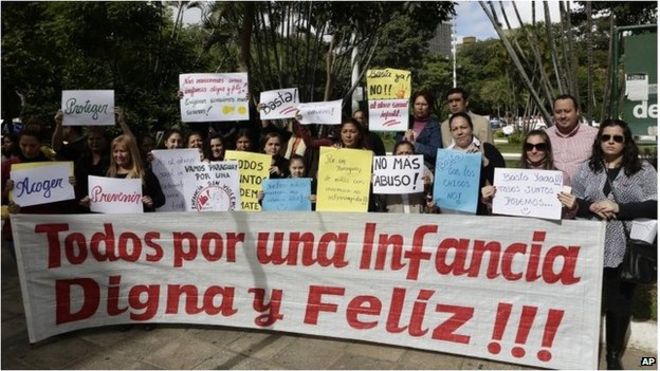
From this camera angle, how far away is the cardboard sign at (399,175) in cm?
394

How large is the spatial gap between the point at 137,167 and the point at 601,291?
3.39 metres

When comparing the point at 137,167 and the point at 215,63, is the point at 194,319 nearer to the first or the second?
the point at 137,167

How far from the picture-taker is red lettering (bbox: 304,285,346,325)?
3.96m

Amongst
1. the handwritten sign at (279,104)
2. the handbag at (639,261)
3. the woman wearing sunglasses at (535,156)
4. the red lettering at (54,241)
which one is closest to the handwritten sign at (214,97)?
the handwritten sign at (279,104)

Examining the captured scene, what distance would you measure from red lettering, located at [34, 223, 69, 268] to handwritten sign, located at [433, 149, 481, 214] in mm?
2774

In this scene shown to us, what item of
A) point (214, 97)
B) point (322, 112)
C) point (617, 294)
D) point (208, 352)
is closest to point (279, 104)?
point (322, 112)

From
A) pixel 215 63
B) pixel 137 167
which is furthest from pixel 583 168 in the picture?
pixel 215 63

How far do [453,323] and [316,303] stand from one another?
0.98 meters

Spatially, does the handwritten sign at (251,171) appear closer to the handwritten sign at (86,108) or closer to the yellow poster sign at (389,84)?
the handwritten sign at (86,108)

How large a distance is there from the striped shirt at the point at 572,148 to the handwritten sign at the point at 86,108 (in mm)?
3629

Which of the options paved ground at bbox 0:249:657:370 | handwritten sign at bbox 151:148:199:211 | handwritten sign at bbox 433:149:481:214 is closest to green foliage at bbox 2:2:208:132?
handwritten sign at bbox 151:148:199:211

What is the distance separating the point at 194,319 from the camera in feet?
13.9

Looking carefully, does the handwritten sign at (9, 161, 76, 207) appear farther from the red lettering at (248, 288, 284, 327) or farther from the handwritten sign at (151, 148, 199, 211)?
the red lettering at (248, 288, 284, 327)

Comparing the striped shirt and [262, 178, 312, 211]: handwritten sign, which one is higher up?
the striped shirt
